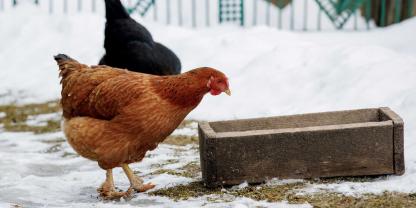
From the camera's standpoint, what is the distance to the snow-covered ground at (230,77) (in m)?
5.94

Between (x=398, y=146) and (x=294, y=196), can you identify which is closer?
(x=294, y=196)

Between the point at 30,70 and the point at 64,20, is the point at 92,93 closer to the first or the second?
the point at 30,70

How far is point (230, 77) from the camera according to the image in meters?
9.41

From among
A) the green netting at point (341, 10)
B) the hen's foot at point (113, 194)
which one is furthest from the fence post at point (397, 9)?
the hen's foot at point (113, 194)

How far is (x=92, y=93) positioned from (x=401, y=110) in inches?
115

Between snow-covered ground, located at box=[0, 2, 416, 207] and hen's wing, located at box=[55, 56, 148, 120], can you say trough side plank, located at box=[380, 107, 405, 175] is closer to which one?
snow-covered ground, located at box=[0, 2, 416, 207]

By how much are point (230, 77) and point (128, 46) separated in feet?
5.78

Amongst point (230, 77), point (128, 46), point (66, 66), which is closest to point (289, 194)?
point (66, 66)

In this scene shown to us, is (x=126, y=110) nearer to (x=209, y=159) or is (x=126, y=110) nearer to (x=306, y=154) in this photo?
(x=209, y=159)

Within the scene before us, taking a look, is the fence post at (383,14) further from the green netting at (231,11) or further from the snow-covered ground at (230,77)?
the green netting at (231,11)

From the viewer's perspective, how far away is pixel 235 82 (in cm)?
913

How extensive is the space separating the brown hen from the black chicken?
245cm

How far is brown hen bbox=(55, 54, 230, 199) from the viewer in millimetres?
5188

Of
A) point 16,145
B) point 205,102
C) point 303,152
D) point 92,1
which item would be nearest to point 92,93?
point 303,152
